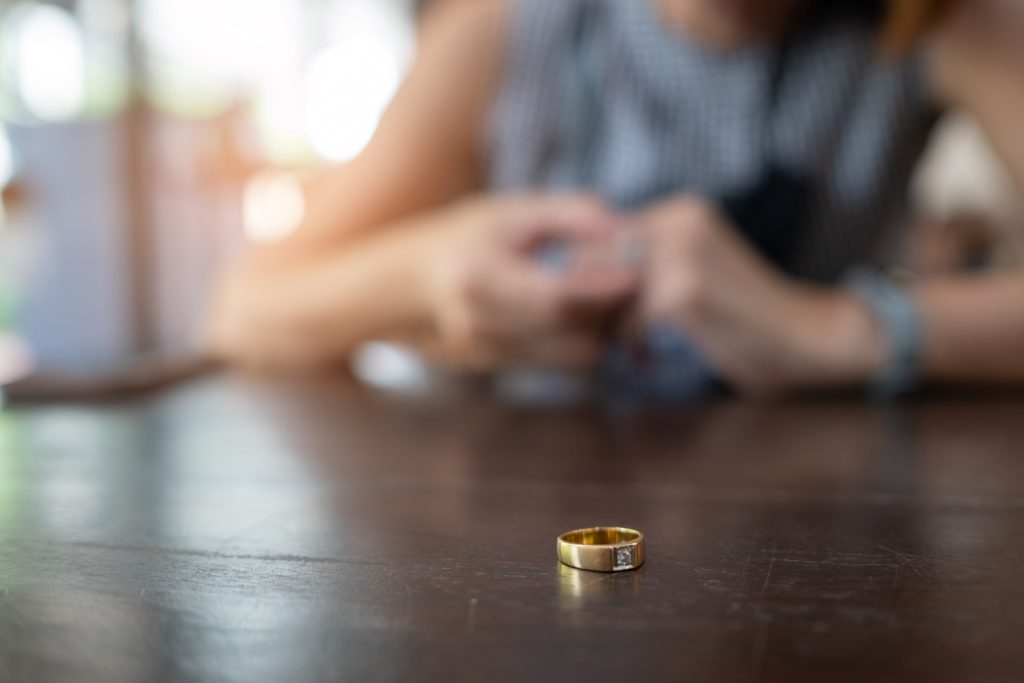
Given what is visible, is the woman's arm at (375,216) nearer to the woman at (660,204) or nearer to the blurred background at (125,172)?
the woman at (660,204)

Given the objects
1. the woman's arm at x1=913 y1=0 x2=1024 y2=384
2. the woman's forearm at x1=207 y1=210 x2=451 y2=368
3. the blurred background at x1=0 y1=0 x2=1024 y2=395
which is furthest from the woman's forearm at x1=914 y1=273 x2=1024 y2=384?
the blurred background at x1=0 y1=0 x2=1024 y2=395

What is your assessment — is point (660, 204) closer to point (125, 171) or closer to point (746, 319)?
point (746, 319)

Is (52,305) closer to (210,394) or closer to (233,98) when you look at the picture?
(233,98)

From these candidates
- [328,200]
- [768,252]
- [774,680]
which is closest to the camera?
[774,680]

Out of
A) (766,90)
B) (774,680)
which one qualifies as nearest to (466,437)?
(774,680)

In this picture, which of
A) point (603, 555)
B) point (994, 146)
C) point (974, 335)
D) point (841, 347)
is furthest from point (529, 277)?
point (603, 555)

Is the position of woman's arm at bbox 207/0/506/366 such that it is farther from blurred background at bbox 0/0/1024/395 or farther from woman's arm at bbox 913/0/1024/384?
blurred background at bbox 0/0/1024/395

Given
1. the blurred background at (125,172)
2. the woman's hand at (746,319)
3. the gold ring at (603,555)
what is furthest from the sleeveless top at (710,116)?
the blurred background at (125,172)
